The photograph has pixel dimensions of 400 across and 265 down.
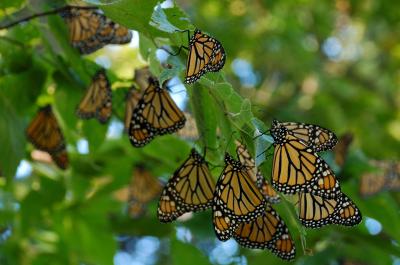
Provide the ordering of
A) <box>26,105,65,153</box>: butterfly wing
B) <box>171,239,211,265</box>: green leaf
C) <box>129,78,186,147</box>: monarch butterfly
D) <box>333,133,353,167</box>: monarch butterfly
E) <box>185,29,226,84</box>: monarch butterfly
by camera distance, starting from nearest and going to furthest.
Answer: <box>185,29,226,84</box>: monarch butterfly
<box>129,78,186,147</box>: monarch butterfly
<box>26,105,65,153</box>: butterfly wing
<box>171,239,211,265</box>: green leaf
<box>333,133,353,167</box>: monarch butterfly

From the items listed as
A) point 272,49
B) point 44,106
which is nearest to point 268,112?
point 272,49

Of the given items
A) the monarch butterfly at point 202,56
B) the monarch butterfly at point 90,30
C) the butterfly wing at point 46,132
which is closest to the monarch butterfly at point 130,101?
the monarch butterfly at point 90,30

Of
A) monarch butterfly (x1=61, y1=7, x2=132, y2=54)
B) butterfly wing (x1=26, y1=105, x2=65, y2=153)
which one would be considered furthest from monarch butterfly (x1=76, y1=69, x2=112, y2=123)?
butterfly wing (x1=26, y1=105, x2=65, y2=153)

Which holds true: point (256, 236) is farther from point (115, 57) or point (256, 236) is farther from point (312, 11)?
point (312, 11)

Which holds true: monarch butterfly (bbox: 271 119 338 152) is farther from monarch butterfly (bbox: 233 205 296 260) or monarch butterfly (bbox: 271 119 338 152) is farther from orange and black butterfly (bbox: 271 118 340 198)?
monarch butterfly (bbox: 233 205 296 260)

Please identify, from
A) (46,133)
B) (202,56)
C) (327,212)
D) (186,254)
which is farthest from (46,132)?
(327,212)

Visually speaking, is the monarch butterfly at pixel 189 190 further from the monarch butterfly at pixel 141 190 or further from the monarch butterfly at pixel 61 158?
the monarch butterfly at pixel 141 190

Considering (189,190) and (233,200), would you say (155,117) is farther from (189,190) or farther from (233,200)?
(233,200)
